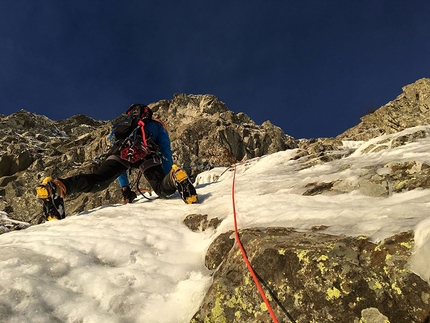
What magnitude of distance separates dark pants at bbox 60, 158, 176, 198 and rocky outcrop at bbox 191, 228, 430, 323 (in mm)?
3423

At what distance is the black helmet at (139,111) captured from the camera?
7074 millimetres

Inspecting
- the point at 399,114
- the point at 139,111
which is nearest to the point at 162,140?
the point at 139,111

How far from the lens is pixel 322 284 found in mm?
2238

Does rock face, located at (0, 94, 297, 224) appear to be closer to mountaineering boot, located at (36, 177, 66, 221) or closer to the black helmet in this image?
the black helmet

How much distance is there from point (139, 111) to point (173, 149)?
11951 millimetres

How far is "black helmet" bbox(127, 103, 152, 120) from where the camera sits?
707cm

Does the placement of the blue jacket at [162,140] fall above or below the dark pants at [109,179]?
above

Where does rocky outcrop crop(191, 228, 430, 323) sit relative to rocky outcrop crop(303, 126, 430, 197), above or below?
below

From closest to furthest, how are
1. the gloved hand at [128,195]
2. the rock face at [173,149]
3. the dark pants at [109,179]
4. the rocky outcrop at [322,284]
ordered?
the rocky outcrop at [322,284]
the dark pants at [109,179]
the gloved hand at [128,195]
the rock face at [173,149]

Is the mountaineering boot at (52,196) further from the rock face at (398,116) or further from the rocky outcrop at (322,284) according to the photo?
the rock face at (398,116)

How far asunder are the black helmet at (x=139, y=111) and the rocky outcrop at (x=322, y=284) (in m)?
5.02

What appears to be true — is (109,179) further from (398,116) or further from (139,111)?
(398,116)

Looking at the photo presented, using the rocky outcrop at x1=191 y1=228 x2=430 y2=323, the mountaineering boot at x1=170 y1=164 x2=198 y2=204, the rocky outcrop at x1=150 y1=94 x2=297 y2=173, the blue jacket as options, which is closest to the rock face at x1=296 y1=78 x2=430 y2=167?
the rocky outcrop at x1=150 y1=94 x2=297 y2=173

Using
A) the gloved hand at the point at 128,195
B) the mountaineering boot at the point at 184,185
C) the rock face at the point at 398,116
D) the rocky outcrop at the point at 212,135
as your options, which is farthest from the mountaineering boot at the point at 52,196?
the rock face at the point at 398,116
